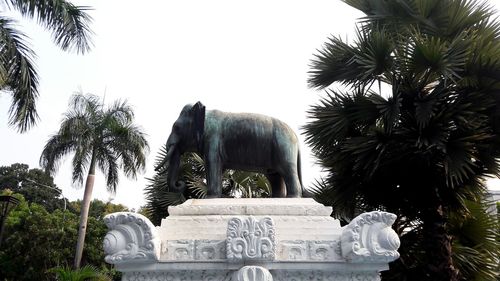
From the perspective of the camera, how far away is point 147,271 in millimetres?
4113

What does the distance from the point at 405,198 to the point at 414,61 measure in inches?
98.5

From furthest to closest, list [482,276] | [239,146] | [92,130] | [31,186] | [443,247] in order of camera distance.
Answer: [31,186]
[92,130]
[482,276]
[443,247]
[239,146]

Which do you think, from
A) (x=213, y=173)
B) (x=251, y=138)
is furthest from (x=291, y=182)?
(x=213, y=173)

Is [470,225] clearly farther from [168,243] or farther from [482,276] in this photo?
[168,243]

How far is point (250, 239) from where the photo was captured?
405 cm

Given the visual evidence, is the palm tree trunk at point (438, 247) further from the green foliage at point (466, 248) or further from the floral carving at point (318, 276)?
the floral carving at point (318, 276)

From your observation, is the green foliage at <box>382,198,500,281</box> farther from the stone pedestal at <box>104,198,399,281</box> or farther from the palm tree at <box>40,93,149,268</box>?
the palm tree at <box>40,93,149,268</box>

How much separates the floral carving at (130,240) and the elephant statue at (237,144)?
0.89 m

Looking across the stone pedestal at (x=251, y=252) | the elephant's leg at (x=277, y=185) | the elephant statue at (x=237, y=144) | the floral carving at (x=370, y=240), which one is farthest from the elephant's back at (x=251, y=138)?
the floral carving at (x=370, y=240)

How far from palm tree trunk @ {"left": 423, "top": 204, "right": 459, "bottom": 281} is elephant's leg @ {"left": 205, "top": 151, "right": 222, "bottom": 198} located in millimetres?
4551

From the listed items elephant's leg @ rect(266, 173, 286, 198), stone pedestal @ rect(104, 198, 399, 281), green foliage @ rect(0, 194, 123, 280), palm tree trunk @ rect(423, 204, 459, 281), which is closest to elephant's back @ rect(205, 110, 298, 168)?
elephant's leg @ rect(266, 173, 286, 198)

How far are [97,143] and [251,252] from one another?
1585 cm

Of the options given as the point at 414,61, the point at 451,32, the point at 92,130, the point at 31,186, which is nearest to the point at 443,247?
the point at 414,61

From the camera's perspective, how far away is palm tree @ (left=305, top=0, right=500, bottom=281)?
762cm
